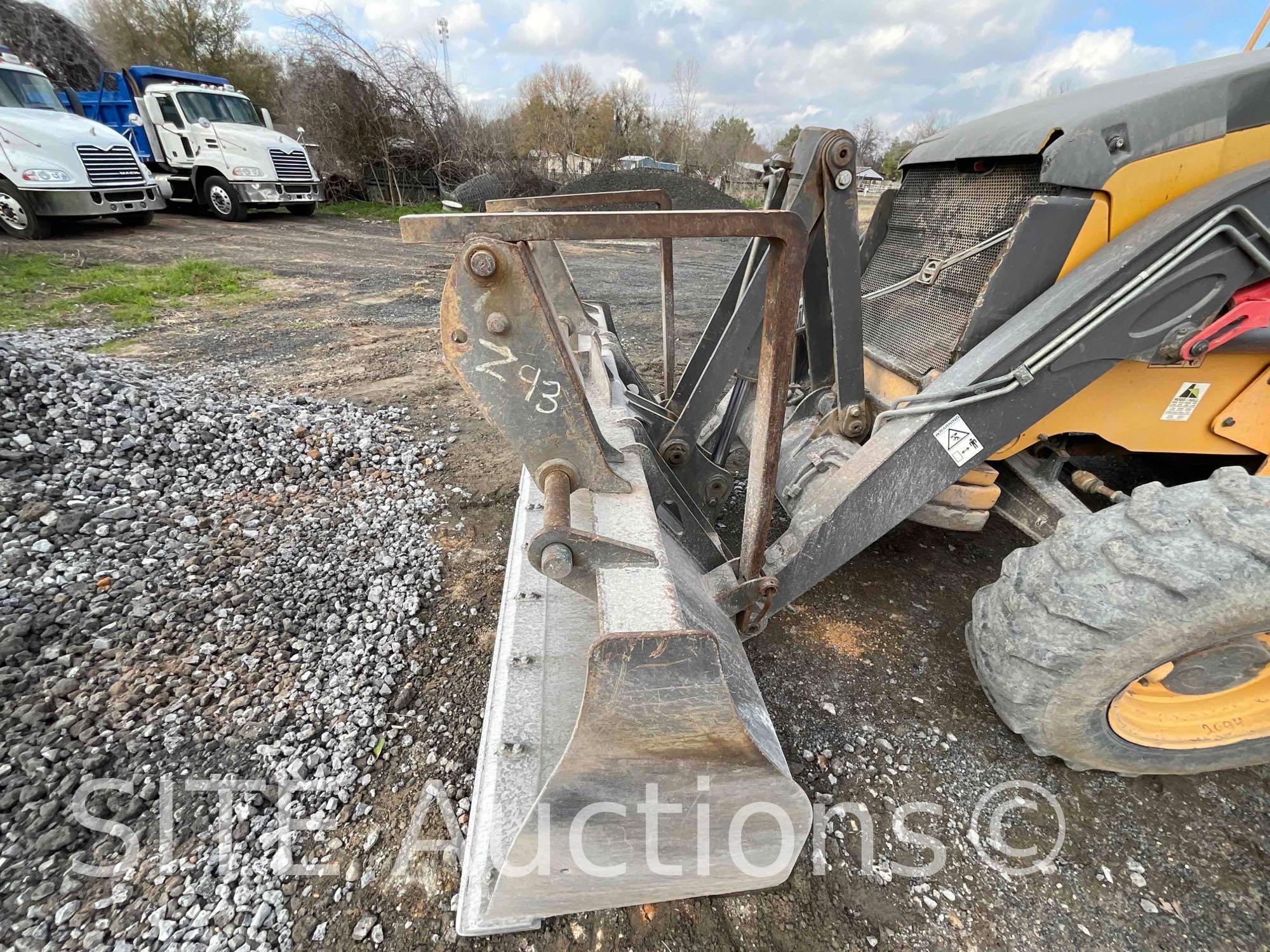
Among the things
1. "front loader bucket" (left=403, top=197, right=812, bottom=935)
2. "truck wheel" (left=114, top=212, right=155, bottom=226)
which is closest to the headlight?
"truck wheel" (left=114, top=212, right=155, bottom=226)

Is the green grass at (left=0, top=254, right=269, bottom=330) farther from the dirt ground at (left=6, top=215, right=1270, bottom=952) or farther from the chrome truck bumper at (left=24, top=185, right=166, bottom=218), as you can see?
the dirt ground at (left=6, top=215, right=1270, bottom=952)

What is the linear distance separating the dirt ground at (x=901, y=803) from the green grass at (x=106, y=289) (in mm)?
5407

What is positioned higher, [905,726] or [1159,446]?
[1159,446]

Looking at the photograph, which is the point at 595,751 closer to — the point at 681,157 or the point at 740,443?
the point at 740,443

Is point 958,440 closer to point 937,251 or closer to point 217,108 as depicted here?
point 937,251

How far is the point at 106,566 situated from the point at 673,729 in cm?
284

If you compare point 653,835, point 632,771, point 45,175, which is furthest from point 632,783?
point 45,175

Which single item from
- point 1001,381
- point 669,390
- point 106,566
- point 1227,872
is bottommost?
point 1227,872

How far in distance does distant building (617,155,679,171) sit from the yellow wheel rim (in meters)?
24.3

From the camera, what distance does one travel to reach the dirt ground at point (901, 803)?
1669 millimetres

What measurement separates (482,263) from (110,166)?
1302 cm

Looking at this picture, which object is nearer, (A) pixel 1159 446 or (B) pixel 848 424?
(A) pixel 1159 446

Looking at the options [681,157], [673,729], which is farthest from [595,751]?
[681,157]

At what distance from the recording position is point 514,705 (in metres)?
1.77
